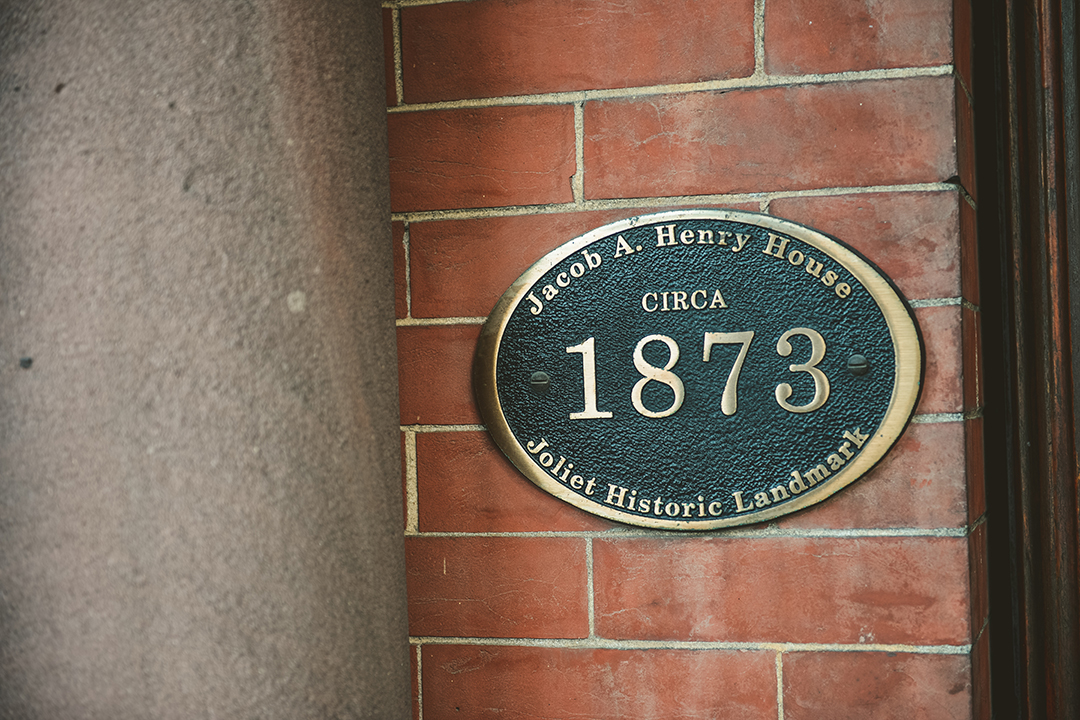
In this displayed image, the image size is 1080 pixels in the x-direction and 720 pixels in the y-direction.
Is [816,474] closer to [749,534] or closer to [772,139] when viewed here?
[749,534]

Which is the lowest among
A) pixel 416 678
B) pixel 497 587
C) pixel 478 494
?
pixel 416 678

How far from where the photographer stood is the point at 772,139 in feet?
3.37

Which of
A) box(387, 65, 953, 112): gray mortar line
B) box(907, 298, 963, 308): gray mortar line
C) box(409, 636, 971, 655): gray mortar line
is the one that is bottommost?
box(409, 636, 971, 655): gray mortar line

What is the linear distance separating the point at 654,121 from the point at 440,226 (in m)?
0.35

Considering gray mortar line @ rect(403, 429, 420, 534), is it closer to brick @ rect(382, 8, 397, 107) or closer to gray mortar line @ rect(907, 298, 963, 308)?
brick @ rect(382, 8, 397, 107)

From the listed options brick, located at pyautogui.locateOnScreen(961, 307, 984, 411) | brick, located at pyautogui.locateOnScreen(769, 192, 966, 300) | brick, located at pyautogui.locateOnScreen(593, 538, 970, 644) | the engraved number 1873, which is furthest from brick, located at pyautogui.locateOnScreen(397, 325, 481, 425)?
brick, located at pyautogui.locateOnScreen(961, 307, 984, 411)

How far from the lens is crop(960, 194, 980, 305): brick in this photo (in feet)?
3.32

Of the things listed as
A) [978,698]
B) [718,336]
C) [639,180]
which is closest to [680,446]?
[718,336]

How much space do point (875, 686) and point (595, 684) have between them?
39cm

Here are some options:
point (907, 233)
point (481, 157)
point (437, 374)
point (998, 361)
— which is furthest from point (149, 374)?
point (998, 361)

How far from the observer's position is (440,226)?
43.3 inches

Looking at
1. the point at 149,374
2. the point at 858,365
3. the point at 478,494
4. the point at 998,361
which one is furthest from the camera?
the point at 998,361

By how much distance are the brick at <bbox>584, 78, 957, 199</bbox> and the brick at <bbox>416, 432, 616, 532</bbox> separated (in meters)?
0.43

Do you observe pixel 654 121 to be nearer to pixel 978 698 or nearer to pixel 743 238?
pixel 743 238
